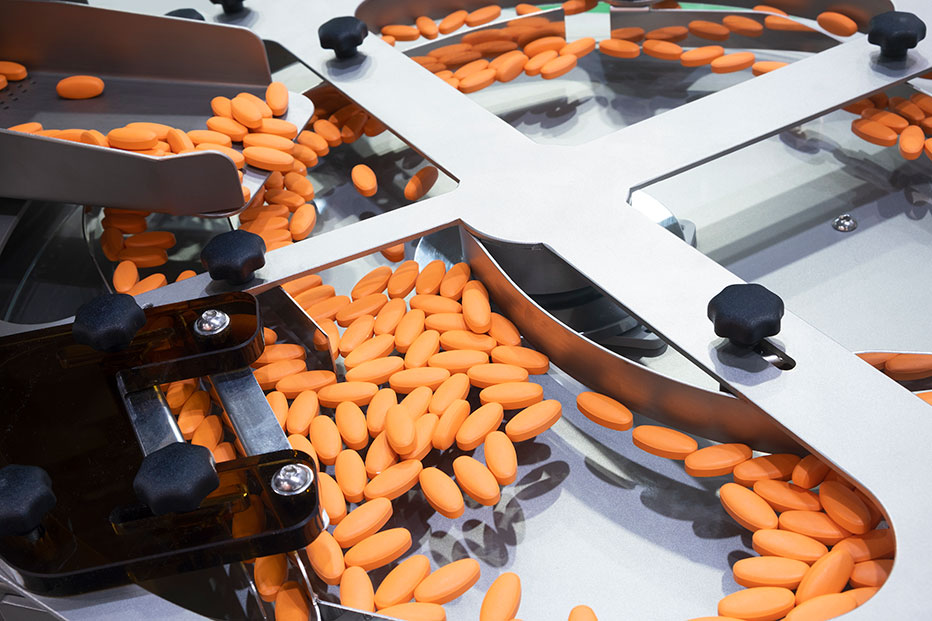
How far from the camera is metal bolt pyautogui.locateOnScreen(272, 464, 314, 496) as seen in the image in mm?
687

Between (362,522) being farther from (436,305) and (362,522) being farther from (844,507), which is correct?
(844,507)

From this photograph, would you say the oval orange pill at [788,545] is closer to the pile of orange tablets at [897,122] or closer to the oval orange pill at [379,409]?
the oval orange pill at [379,409]

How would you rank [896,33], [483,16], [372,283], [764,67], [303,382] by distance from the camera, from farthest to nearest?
1. [483,16]
2. [764,67]
3. [896,33]
4. [372,283]
5. [303,382]

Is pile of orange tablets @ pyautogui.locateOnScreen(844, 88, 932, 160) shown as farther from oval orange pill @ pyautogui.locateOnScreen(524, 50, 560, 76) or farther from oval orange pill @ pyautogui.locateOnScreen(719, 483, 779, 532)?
oval orange pill @ pyautogui.locateOnScreen(719, 483, 779, 532)

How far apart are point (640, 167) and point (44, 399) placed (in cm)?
57

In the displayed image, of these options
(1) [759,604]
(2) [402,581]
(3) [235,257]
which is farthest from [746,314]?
(3) [235,257]

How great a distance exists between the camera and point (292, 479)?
69cm

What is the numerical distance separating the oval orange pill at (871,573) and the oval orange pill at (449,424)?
0.99 ft

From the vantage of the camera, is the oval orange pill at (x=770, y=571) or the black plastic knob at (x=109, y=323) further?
the black plastic knob at (x=109, y=323)

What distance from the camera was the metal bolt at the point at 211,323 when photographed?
0.81m

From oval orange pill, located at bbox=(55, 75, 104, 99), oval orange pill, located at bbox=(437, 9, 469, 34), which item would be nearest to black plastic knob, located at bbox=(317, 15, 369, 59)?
oval orange pill, located at bbox=(437, 9, 469, 34)

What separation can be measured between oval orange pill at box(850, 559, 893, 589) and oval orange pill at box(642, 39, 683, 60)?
0.75 m

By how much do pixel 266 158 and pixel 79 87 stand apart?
284 millimetres

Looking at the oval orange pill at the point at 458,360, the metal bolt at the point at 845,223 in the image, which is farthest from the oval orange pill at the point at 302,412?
the metal bolt at the point at 845,223
